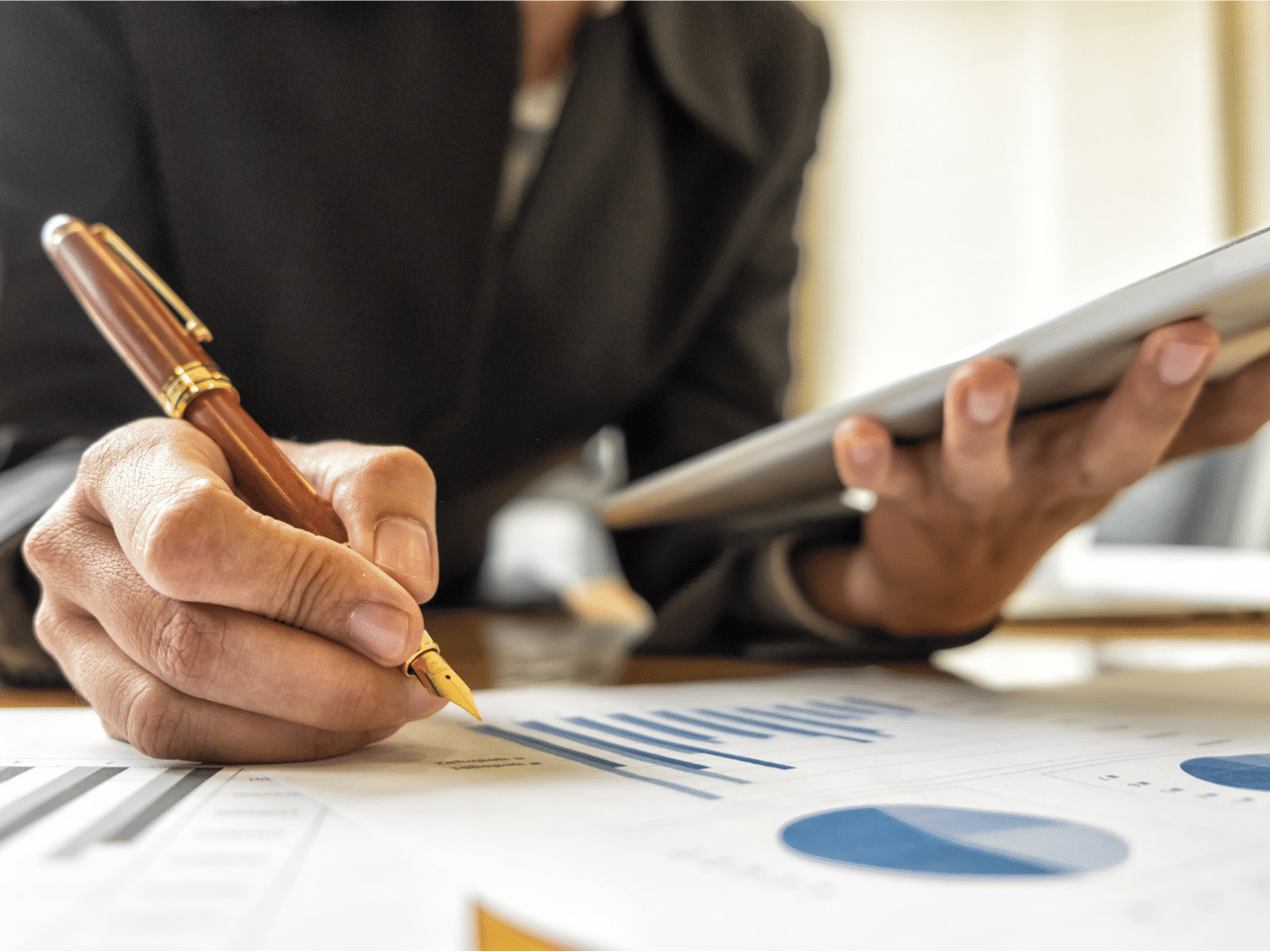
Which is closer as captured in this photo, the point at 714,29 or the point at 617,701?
the point at 617,701

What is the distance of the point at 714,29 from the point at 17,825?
0.56 m

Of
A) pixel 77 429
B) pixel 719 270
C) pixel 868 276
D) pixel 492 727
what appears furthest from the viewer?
pixel 868 276

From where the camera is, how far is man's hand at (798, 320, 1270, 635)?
301 mm

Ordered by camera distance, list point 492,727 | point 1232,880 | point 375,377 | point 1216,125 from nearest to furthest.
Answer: point 1232,880
point 492,727
point 375,377
point 1216,125

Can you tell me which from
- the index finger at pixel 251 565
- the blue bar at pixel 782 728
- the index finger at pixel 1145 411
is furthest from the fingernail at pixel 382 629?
the index finger at pixel 1145 411

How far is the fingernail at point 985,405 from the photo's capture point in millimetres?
296

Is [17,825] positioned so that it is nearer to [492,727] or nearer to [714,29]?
[492,727]

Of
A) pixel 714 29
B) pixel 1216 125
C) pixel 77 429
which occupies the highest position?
pixel 1216 125

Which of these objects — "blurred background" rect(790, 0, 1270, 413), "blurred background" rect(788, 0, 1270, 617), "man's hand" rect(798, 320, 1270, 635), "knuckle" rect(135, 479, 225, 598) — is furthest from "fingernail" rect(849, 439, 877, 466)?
"blurred background" rect(790, 0, 1270, 413)

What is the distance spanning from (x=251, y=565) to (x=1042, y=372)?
0.23 metres

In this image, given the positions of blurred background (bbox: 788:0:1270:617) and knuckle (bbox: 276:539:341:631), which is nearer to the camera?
knuckle (bbox: 276:539:341:631)

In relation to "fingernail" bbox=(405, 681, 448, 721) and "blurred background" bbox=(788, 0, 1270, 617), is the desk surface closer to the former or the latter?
"fingernail" bbox=(405, 681, 448, 721)

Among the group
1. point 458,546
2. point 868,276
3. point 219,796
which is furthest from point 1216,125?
point 219,796

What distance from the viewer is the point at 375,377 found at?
0.49m
